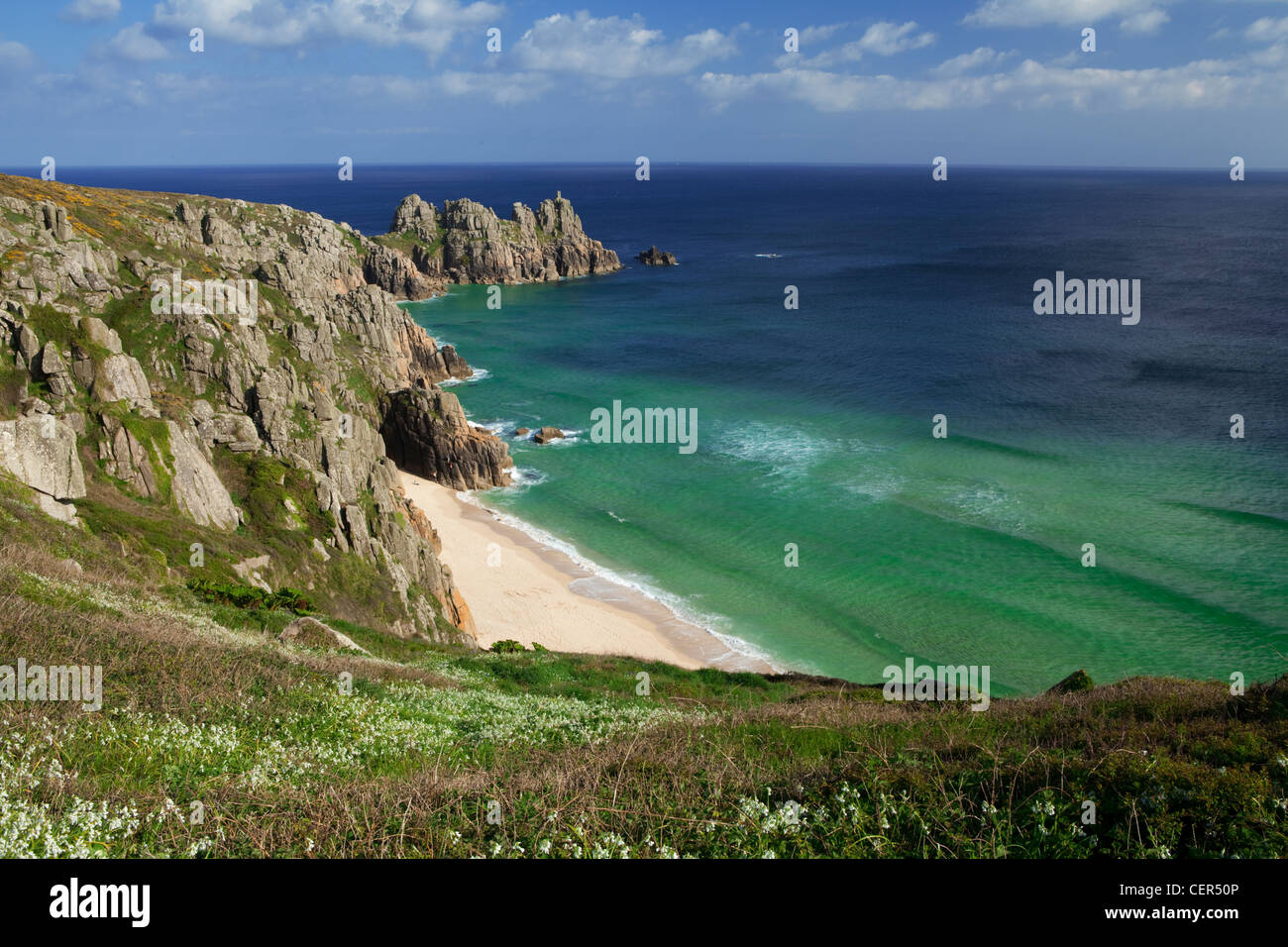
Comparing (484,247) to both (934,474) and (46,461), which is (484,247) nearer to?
(934,474)

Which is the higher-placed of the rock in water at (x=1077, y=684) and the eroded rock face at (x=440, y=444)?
the eroded rock face at (x=440, y=444)

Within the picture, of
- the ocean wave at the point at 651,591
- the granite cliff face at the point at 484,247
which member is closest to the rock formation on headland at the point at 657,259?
the granite cliff face at the point at 484,247

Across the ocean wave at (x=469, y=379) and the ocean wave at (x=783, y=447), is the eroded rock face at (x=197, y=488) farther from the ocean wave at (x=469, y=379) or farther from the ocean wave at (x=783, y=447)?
the ocean wave at (x=469, y=379)

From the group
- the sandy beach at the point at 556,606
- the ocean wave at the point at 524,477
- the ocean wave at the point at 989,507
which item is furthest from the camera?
the ocean wave at the point at 524,477

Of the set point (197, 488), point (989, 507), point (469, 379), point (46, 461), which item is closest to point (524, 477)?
point (469, 379)

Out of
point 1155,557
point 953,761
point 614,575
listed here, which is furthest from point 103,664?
point 1155,557

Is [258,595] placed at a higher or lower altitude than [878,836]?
lower
